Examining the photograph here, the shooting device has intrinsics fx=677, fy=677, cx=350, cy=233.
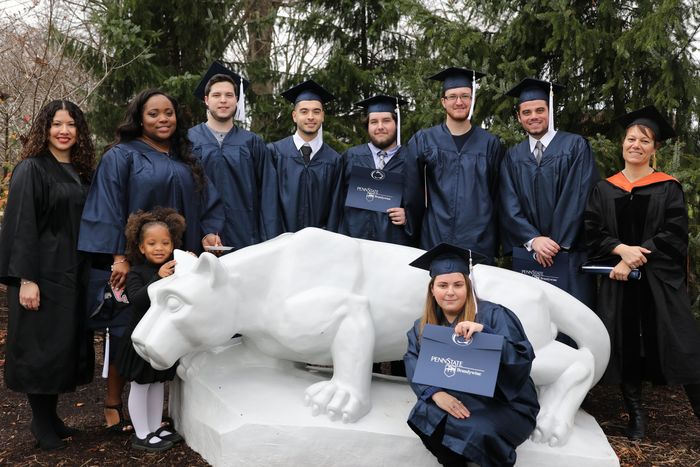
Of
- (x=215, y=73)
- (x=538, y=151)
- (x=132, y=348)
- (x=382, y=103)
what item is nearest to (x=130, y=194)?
(x=132, y=348)

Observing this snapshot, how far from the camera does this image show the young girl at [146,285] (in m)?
3.72

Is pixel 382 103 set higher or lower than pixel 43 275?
higher

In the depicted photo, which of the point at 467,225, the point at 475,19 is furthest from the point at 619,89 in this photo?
the point at 467,225

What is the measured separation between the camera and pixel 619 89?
6027 mm

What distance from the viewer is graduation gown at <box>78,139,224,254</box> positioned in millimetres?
3900

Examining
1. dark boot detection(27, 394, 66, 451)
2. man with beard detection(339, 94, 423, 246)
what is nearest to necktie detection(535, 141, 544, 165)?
man with beard detection(339, 94, 423, 246)

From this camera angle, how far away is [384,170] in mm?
4781

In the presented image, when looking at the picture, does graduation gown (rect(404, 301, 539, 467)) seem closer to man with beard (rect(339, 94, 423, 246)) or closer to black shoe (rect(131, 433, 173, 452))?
black shoe (rect(131, 433, 173, 452))

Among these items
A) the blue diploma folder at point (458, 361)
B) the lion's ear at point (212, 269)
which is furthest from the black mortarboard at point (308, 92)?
the blue diploma folder at point (458, 361)

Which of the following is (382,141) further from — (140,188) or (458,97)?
(140,188)

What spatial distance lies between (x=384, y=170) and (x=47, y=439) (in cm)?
273

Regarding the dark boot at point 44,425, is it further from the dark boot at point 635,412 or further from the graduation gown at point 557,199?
the dark boot at point 635,412

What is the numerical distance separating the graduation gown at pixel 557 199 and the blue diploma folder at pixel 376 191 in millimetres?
743

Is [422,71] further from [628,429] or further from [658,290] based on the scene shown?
[628,429]
